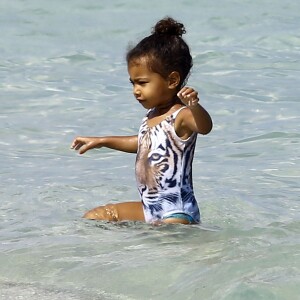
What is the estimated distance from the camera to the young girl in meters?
5.02

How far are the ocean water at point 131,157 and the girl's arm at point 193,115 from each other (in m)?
0.51

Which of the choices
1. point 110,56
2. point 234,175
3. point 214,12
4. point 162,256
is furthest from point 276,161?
point 214,12

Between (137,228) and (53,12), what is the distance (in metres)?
7.19

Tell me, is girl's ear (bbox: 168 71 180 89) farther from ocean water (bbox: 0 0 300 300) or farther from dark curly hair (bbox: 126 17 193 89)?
ocean water (bbox: 0 0 300 300)

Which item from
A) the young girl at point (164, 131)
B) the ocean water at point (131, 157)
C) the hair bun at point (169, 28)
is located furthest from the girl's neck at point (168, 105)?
the ocean water at point (131, 157)

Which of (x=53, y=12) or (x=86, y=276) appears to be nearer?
(x=86, y=276)

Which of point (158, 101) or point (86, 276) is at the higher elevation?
point (158, 101)

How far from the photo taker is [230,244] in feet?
15.3

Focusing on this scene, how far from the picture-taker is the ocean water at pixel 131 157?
4254 millimetres

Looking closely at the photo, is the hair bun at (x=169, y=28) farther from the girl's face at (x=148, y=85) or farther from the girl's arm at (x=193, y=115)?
the girl's arm at (x=193, y=115)

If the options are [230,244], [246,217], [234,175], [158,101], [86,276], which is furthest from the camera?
[234,175]

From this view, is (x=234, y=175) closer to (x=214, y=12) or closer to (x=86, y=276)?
(x=86, y=276)

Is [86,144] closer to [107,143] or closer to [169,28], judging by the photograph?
[107,143]

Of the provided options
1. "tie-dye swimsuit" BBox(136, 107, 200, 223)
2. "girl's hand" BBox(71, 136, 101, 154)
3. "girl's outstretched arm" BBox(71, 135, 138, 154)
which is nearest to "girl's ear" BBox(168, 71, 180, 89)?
"tie-dye swimsuit" BBox(136, 107, 200, 223)
